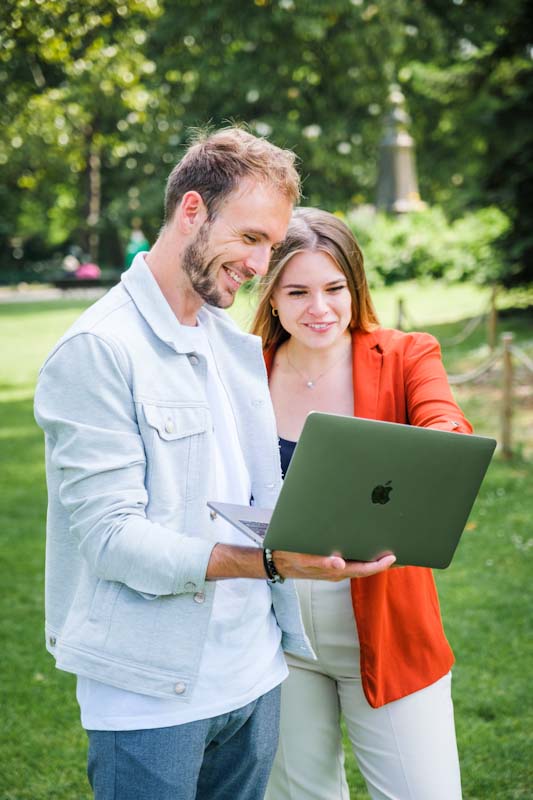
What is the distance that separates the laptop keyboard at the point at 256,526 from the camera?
199cm

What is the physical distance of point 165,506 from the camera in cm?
197

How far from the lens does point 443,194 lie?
3562 centimetres

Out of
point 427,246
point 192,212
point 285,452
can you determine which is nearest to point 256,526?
point 192,212

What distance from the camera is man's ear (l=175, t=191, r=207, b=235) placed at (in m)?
2.04

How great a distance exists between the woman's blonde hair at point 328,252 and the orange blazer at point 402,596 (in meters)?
0.22

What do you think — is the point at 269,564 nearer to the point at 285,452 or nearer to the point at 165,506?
the point at 165,506

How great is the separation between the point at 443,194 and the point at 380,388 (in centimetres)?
3432

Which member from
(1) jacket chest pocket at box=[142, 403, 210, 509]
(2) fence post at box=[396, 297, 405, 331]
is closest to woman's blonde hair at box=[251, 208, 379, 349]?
(1) jacket chest pocket at box=[142, 403, 210, 509]

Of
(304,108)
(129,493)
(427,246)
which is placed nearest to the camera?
(129,493)

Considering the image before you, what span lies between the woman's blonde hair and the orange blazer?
0.22 m

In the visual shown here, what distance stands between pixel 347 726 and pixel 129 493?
1246mm

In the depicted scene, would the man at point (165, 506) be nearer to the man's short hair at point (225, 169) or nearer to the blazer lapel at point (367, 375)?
the man's short hair at point (225, 169)

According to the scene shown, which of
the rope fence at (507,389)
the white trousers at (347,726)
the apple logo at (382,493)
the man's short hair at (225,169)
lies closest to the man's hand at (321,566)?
the apple logo at (382,493)

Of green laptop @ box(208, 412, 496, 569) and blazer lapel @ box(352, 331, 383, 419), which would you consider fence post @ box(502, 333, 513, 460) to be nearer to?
blazer lapel @ box(352, 331, 383, 419)
